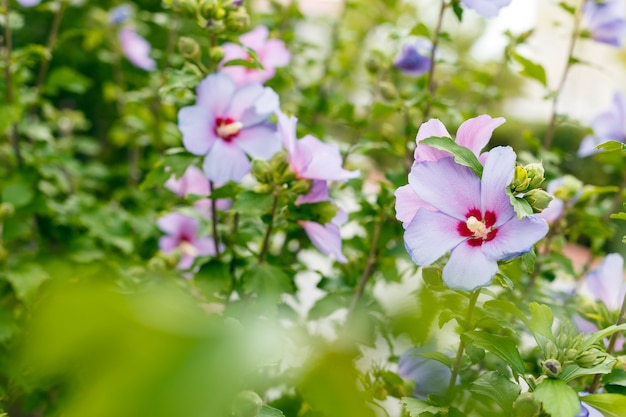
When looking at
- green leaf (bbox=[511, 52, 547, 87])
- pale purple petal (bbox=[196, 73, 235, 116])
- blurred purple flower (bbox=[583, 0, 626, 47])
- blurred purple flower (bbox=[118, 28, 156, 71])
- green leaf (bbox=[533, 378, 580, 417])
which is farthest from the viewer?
blurred purple flower (bbox=[118, 28, 156, 71])

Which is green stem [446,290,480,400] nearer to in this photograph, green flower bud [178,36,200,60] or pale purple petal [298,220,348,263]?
pale purple petal [298,220,348,263]

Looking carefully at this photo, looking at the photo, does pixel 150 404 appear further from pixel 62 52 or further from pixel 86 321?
pixel 62 52

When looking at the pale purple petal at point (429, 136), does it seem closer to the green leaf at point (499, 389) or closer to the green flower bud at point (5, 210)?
the green leaf at point (499, 389)

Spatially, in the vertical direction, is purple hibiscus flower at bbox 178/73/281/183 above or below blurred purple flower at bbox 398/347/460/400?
above

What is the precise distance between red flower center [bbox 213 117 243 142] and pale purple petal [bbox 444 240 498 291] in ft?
1.35

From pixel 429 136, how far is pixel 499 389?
24 cm

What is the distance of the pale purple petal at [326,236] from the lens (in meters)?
0.85

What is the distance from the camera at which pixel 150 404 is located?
0.13m

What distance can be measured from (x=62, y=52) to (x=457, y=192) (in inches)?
119

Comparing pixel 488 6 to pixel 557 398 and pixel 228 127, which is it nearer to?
pixel 228 127

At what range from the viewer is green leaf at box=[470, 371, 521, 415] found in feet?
1.90

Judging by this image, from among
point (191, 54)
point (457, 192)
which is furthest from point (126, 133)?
point (457, 192)

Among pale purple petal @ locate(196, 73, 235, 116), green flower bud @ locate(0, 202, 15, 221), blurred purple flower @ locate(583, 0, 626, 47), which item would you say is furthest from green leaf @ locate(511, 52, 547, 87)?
green flower bud @ locate(0, 202, 15, 221)

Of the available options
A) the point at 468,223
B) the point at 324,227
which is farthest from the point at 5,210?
the point at 468,223
